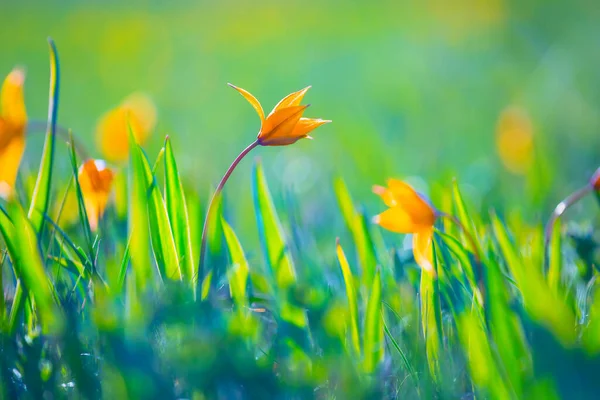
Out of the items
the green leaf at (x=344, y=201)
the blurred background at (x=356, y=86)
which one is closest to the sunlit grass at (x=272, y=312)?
the green leaf at (x=344, y=201)

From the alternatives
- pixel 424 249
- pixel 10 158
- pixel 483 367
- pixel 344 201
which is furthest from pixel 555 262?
pixel 10 158

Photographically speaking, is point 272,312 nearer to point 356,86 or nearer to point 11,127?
point 11,127

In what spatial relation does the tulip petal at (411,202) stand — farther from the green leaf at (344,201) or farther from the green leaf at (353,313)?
the green leaf at (344,201)

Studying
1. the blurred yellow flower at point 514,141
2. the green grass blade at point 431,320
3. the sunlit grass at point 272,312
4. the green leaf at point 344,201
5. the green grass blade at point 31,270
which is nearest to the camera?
the sunlit grass at point 272,312

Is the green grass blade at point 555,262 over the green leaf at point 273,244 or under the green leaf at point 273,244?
over

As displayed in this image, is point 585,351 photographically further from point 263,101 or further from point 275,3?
point 275,3

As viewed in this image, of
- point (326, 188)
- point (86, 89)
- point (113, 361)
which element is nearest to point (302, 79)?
point (86, 89)
